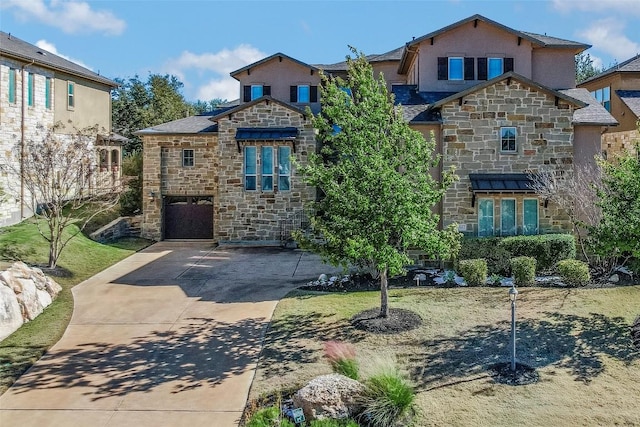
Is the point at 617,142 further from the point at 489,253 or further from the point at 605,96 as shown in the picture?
the point at 489,253

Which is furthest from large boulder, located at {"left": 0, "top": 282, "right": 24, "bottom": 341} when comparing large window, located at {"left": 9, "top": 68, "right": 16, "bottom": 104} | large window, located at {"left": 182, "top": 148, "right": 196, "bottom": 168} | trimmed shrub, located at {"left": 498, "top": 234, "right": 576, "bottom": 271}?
large window, located at {"left": 9, "top": 68, "right": 16, "bottom": 104}

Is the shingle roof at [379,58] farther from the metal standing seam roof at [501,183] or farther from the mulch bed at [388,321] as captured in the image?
the mulch bed at [388,321]

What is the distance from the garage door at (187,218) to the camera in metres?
26.9

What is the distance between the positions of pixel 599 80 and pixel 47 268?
3147 cm

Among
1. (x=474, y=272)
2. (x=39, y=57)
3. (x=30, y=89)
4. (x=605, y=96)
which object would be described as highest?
(x=39, y=57)

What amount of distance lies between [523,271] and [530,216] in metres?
4.16

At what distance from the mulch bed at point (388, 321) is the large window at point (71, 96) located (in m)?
24.2

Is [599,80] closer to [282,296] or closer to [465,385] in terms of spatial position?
[282,296]

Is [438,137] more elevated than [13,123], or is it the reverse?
[13,123]

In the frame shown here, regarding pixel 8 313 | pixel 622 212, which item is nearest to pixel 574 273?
pixel 622 212

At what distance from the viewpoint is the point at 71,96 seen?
2980cm

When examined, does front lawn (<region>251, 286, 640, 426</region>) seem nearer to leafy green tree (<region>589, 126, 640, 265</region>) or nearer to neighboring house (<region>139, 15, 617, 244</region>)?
leafy green tree (<region>589, 126, 640, 265</region>)

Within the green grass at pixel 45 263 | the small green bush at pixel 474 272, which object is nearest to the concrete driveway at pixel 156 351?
the green grass at pixel 45 263

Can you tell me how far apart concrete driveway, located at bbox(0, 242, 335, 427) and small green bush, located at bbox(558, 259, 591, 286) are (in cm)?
799
